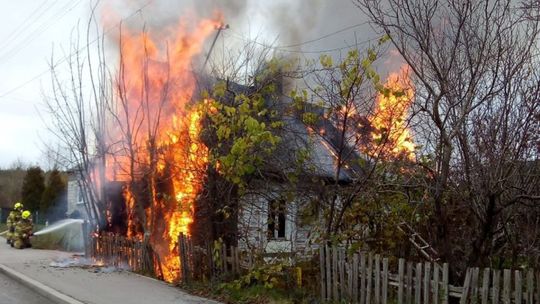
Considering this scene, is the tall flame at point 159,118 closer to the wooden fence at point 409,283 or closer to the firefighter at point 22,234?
the wooden fence at point 409,283

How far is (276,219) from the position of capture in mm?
8562


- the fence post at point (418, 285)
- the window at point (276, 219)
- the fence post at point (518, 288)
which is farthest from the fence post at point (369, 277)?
the window at point (276, 219)

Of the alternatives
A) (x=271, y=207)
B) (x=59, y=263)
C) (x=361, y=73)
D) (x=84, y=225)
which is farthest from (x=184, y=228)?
(x=361, y=73)

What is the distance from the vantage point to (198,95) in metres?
9.61

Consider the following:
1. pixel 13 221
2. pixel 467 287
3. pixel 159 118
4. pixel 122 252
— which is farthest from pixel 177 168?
pixel 13 221

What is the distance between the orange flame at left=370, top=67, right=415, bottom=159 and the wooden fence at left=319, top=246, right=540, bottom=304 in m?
1.52

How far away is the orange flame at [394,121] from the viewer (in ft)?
23.0

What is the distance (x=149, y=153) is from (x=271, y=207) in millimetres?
3020

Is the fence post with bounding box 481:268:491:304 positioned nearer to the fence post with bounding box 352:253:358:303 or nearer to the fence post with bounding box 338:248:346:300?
the fence post with bounding box 352:253:358:303

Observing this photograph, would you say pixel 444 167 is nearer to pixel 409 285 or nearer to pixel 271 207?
pixel 409 285

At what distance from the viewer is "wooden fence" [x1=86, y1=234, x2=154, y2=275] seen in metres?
9.91

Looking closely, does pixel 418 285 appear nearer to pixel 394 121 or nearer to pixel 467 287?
pixel 467 287

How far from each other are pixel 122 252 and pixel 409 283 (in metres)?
6.62

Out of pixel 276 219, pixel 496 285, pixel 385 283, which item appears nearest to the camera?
pixel 496 285
